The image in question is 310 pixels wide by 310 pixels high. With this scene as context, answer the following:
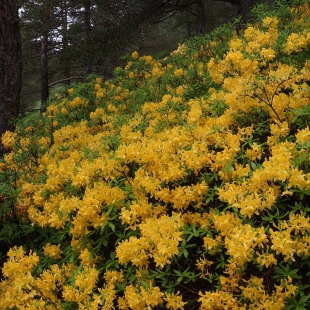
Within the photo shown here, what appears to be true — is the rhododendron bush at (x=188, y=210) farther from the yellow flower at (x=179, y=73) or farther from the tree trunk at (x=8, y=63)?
the yellow flower at (x=179, y=73)

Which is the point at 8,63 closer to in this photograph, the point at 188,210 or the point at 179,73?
the point at 179,73

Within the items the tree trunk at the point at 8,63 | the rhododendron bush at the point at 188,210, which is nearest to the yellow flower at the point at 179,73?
the rhododendron bush at the point at 188,210

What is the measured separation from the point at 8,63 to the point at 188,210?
4.04 m

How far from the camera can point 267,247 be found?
214 cm

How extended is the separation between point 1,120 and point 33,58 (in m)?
8.92

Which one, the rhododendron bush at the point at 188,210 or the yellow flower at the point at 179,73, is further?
the yellow flower at the point at 179,73

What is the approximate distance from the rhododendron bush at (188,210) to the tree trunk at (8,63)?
1342mm

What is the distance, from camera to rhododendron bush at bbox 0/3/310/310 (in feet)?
7.50

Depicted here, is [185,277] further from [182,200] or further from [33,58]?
[33,58]

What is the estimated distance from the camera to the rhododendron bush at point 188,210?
2.29 m

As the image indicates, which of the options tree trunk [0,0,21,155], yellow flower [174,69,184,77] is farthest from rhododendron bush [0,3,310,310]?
yellow flower [174,69,184,77]

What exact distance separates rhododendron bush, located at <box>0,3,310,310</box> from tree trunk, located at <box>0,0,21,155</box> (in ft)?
4.40

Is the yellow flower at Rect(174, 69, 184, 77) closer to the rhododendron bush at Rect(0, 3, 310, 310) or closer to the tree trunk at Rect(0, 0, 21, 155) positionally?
the rhododendron bush at Rect(0, 3, 310, 310)

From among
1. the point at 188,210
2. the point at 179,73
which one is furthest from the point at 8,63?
the point at 188,210
